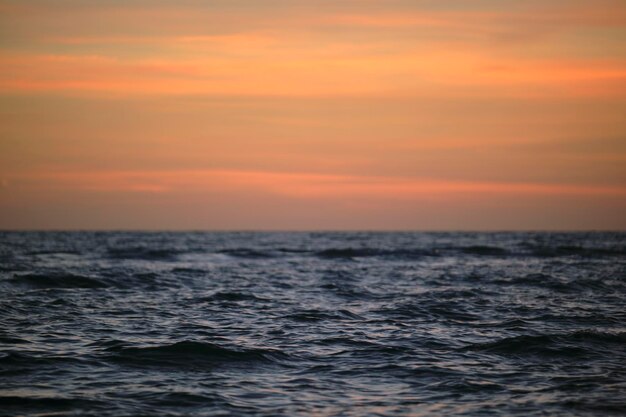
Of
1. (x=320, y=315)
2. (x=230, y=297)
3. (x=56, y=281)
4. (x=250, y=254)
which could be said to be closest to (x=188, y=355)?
(x=320, y=315)

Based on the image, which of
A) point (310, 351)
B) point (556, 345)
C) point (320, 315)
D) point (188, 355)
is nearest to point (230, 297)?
point (320, 315)

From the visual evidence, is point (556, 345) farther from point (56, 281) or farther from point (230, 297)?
point (56, 281)

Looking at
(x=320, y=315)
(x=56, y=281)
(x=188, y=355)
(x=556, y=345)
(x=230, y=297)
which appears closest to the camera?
(x=188, y=355)

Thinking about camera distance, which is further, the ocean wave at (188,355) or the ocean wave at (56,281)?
the ocean wave at (56,281)

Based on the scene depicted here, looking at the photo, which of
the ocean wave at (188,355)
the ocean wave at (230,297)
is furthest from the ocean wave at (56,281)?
the ocean wave at (188,355)

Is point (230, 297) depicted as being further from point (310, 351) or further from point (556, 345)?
point (556, 345)

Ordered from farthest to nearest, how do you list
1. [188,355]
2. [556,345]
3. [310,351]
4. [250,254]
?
[250,254] → [556,345] → [310,351] → [188,355]

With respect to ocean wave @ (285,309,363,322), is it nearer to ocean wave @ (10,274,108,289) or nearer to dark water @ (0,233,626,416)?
dark water @ (0,233,626,416)

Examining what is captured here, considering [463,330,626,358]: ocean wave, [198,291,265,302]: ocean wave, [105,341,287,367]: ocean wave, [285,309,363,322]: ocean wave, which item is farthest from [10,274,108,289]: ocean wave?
[463,330,626,358]: ocean wave

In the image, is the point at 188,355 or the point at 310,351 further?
the point at 310,351

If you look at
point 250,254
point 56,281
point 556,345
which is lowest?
point 250,254

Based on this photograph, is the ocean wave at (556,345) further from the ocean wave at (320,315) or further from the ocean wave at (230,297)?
the ocean wave at (230,297)

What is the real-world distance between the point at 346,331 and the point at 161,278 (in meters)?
16.5

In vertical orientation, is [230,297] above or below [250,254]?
above
